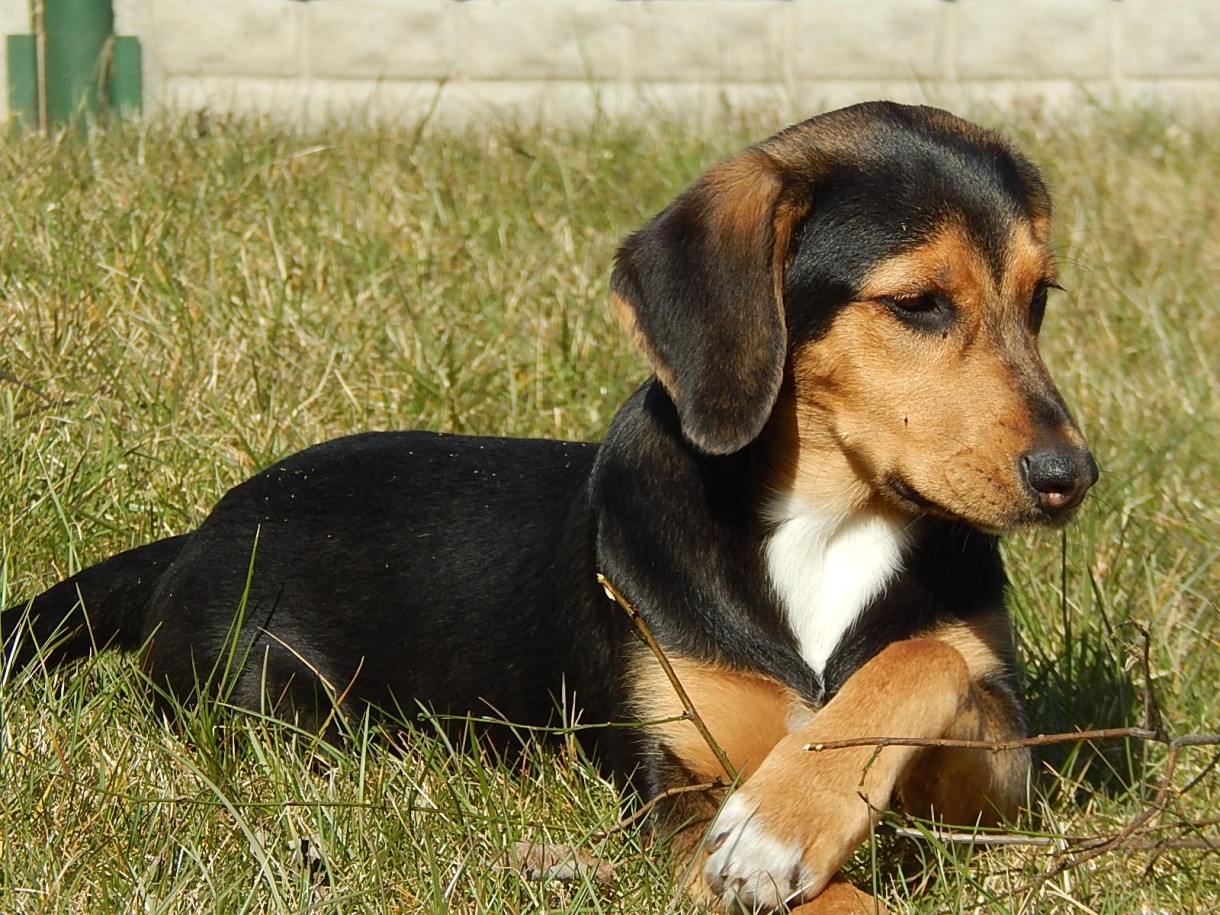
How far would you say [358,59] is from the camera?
8000 mm

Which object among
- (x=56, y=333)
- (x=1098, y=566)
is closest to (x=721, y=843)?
(x=1098, y=566)

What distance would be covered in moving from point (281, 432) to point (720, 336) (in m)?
2.07

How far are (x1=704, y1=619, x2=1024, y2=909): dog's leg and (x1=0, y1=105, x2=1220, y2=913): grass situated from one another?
0.54 feet

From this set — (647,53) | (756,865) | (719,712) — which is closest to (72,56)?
(647,53)

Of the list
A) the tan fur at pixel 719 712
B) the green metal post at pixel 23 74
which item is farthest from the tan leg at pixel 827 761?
the green metal post at pixel 23 74

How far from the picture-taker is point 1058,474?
2.97m

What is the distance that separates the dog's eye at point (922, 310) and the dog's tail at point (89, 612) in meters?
1.91

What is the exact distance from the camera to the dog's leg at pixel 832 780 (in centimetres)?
288

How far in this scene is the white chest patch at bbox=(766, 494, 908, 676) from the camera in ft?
11.1

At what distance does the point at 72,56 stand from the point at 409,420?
2.81 metres

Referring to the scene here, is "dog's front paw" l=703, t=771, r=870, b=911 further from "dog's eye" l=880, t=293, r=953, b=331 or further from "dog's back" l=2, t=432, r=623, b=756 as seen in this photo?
"dog's eye" l=880, t=293, r=953, b=331

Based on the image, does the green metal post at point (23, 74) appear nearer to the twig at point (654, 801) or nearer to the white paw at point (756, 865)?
the twig at point (654, 801)

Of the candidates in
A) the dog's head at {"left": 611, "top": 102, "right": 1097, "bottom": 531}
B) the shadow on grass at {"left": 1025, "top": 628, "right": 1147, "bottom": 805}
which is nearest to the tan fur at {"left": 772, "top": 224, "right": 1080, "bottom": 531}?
the dog's head at {"left": 611, "top": 102, "right": 1097, "bottom": 531}

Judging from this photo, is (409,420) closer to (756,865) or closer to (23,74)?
(756,865)
